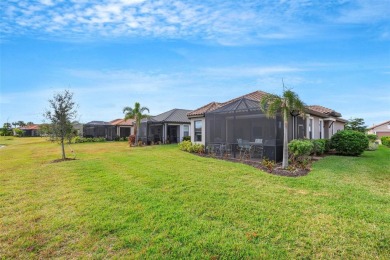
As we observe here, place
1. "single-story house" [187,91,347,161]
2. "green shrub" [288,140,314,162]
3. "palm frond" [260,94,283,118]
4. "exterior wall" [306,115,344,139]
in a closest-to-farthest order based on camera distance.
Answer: "palm frond" [260,94,283,118] < "green shrub" [288,140,314,162] < "single-story house" [187,91,347,161] < "exterior wall" [306,115,344,139]

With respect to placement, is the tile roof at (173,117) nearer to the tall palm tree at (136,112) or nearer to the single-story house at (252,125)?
the tall palm tree at (136,112)

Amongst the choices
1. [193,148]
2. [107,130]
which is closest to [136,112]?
[193,148]

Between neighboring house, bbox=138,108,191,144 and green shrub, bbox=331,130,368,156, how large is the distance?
15675mm

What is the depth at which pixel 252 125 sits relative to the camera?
17406 millimetres

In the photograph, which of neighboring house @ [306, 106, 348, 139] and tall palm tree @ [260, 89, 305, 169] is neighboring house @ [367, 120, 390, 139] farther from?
tall palm tree @ [260, 89, 305, 169]

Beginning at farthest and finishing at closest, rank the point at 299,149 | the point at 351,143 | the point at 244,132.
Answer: the point at 244,132, the point at 351,143, the point at 299,149

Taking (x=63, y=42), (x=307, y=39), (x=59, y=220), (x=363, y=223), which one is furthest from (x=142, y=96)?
(x=363, y=223)

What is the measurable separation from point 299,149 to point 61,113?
46.6 feet

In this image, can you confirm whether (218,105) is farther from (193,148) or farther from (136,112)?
(136,112)

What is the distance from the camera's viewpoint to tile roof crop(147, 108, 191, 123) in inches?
998

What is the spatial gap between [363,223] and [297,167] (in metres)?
5.81

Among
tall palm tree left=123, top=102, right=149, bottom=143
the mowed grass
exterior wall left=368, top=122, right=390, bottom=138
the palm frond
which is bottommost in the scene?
the mowed grass

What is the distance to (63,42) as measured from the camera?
35.5 feet

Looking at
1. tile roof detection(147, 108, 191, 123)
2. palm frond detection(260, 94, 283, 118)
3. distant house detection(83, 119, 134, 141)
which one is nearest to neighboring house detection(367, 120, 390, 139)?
tile roof detection(147, 108, 191, 123)
